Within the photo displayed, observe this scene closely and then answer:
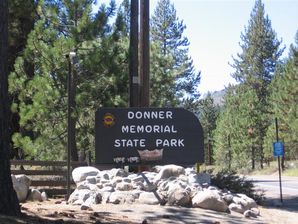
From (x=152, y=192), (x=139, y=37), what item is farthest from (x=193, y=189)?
(x=139, y=37)

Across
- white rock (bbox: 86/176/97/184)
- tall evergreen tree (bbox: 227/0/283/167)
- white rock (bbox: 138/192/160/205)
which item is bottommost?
white rock (bbox: 138/192/160/205)

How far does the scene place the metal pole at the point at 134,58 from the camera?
1639 centimetres

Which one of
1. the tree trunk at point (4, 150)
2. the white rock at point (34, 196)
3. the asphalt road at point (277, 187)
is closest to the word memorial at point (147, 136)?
the white rock at point (34, 196)

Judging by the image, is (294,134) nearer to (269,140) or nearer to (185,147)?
(269,140)

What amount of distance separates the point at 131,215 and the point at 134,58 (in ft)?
23.7

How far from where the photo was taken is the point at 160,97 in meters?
25.9

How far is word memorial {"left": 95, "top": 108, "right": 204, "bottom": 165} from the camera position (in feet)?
47.4

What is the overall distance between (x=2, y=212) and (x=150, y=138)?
23.3 feet

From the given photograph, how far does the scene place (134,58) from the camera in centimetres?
1691

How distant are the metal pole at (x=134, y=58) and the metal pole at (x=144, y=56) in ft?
0.61

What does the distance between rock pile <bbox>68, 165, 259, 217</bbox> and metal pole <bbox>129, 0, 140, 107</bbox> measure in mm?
2834

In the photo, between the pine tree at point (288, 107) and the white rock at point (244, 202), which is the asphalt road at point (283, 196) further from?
the pine tree at point (288, 107)

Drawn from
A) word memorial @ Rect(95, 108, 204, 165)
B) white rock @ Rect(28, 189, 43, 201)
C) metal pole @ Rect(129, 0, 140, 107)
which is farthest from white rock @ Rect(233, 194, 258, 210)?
white rock @ Rect(28, 189, 43, 201)

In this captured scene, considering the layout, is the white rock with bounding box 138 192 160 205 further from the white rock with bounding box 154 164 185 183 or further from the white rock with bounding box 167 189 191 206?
the white rock with bounding box 154 164 185 183
